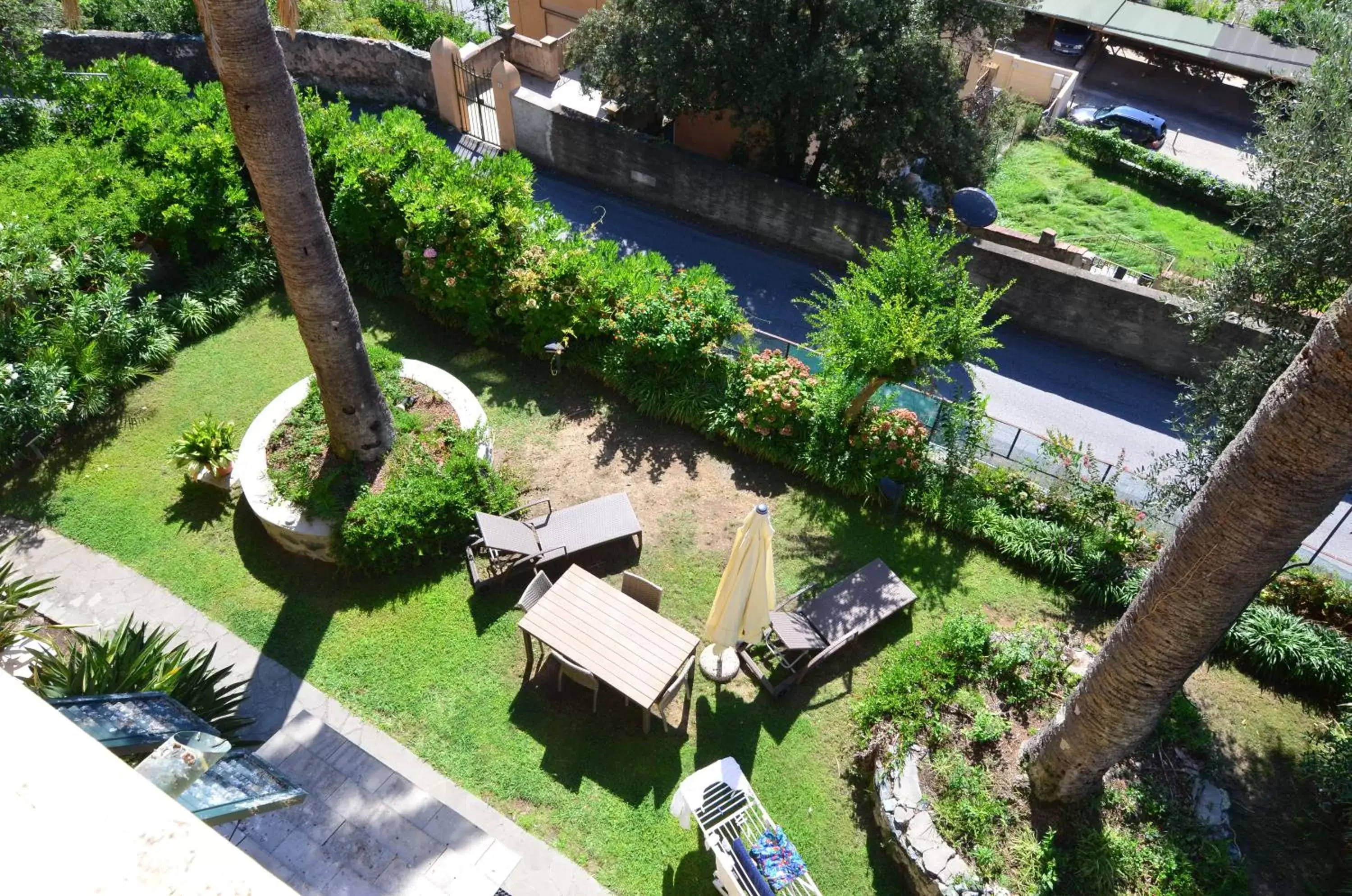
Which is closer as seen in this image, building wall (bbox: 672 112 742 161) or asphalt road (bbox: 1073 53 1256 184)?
building wall (bbox: 672 112 742 161)

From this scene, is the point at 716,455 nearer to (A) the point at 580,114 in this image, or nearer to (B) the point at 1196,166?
(A) the point at 580,114

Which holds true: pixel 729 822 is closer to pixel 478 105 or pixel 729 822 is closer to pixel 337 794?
pixel 337 794

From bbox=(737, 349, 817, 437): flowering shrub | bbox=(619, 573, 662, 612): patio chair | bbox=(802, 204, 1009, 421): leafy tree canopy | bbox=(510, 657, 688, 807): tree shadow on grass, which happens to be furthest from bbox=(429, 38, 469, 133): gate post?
bbox=(510, 657, 688, 807): tree shadow on grass

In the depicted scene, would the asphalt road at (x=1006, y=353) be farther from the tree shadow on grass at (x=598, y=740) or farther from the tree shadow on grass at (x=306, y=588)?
the tree shadow on grass at (x=306, y=588)

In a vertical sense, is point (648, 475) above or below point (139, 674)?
above

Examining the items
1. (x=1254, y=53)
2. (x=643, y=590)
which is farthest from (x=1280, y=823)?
(x=1254, y=53)

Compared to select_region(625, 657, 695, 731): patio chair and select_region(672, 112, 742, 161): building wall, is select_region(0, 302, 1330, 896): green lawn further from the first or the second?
select_region(672, 112, 742, 161): building wall

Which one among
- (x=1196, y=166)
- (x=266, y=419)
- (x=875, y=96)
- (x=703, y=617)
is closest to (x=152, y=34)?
(x=266, y=419)
